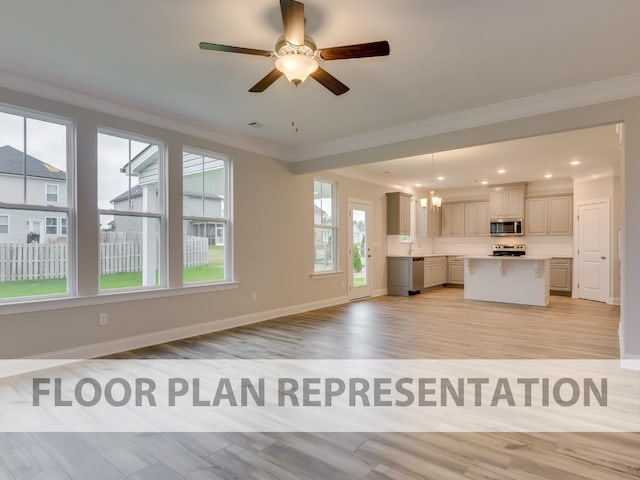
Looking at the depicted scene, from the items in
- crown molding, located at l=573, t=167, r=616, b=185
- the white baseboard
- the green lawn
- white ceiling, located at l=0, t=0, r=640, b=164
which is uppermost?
white ceiling, located at l=0, t=0, r=640, b=164

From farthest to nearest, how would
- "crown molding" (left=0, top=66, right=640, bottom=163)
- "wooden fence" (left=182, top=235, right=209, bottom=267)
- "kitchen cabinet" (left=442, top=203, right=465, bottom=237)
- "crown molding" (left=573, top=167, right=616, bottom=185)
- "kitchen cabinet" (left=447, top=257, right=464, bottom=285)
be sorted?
"kitchen cabinet" (left=442, top=203, right=465, bottom=237)
"kitchen cabinet" (left=447, top=257, right=464, bottom=285)
"crown molding" (left=573, top=167, right=616, bottom=185)
"wooden fence" (left=182, top=235, right=209, bottom=267)
"crown molding" (left=0, top=66, right=640, bottom=163)

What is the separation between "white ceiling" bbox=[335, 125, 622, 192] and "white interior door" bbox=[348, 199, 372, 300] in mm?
728

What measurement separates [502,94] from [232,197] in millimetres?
3629

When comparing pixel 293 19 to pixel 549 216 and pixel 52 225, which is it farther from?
pixel 549 216

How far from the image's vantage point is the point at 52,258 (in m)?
3.67

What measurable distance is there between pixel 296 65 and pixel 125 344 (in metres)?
3.49

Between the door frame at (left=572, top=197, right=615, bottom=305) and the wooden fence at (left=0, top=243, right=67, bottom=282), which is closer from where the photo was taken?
the wooden fence at (left=0, top=243, right=67, bottom=282)

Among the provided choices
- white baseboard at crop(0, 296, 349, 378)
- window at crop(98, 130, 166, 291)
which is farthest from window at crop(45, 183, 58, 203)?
white baseboard at crop(0, 296, 349, 378)

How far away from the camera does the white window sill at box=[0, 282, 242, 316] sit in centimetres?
336

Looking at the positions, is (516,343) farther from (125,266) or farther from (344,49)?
(125,266)

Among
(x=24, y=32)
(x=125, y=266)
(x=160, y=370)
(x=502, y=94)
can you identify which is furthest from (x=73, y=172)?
(x=502, y=94)

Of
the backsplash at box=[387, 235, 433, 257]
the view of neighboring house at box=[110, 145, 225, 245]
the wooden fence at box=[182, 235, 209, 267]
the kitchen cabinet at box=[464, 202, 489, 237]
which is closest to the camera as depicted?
the view of neighboring house at box=[110, 145, 225, 245]

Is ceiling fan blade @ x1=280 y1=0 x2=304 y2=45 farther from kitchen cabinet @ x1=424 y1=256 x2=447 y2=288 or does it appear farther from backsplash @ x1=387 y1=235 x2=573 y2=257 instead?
kitchen cabinet @ x1=424 y1=256 x2=447 y2=288

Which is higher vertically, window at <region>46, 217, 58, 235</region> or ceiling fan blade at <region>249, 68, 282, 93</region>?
ceiling fan blade at <region>249, 68, 282, 93</region>
